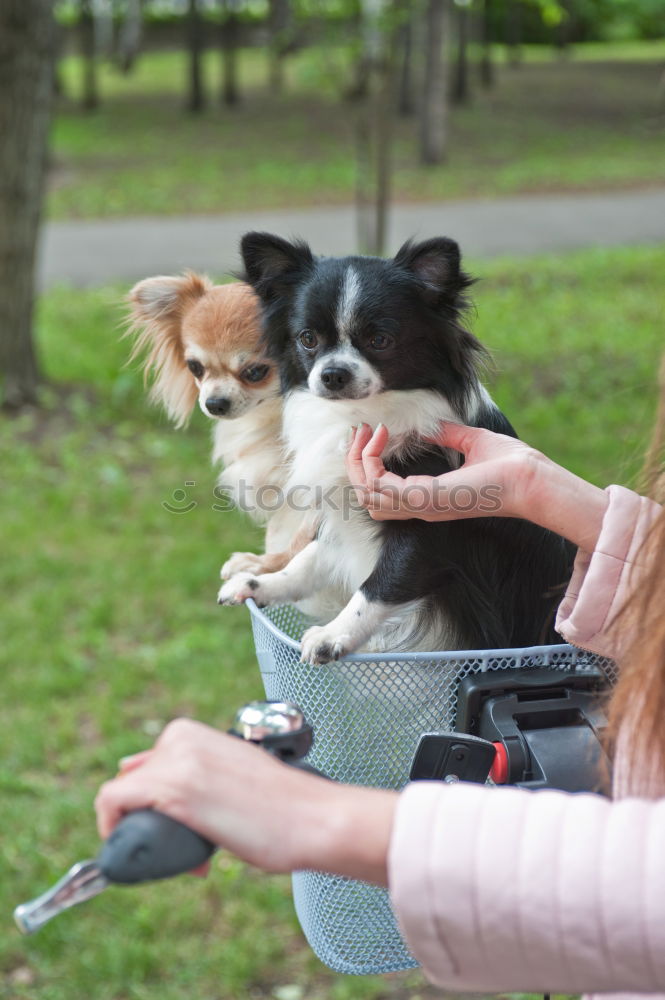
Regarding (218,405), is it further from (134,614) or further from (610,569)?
(134,614)

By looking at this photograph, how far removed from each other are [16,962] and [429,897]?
95.5 inches

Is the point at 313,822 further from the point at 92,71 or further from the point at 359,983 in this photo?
the point at 92,71

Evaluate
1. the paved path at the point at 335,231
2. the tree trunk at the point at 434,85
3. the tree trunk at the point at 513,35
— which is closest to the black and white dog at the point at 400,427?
the paved path at the point at 335,231

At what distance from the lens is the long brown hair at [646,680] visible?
1.19 m

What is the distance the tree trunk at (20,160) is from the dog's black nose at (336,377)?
196 inches

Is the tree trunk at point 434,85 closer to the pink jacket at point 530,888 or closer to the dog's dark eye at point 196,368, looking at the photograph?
the dog's dark eye at point 196,368

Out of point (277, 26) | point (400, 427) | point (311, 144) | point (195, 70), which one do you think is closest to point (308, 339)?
point (400, 427)

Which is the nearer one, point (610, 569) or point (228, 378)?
point (610, 569)

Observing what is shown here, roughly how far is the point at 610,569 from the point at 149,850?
2.52 ft

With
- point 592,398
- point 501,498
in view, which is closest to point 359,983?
point 501,498

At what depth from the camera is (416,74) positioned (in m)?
23.7

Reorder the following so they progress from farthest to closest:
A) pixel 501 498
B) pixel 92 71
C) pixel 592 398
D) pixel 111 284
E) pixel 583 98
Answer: pixel 583 98 < pixel 92 71 < pixel 111 284 < pixel 592 398 < pixel 501 498

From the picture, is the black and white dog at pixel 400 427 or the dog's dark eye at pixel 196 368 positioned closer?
the black and white dog at pixel 400 427

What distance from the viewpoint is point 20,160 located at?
237 inches
